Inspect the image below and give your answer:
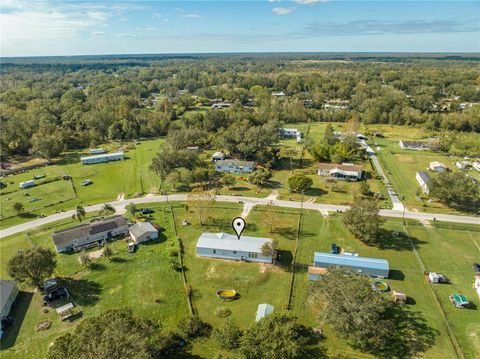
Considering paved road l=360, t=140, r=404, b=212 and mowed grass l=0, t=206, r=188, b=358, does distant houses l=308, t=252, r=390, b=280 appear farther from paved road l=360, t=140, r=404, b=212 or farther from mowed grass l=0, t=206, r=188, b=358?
paved road l=360, t=140, r=404, b=212

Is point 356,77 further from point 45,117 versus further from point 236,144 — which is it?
point 45,117

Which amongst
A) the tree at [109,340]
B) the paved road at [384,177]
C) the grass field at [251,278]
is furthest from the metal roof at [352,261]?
the tree at [109,340]

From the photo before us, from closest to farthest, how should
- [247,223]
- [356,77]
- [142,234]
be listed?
[142,234], [247,223], [356,77]

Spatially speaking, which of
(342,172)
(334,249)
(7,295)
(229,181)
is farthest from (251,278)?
(342,172)

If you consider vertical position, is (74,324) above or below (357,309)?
below

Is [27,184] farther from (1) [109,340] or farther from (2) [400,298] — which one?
(2) [400,298]

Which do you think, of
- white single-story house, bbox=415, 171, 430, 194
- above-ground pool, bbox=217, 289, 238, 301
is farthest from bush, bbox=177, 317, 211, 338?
white single-story house, bbox=415, 171, 430, 194

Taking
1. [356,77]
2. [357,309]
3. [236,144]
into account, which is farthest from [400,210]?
[356,77]
